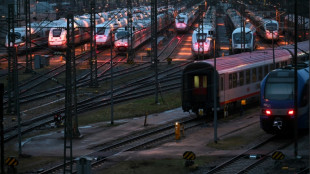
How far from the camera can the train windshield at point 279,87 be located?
23875 mm

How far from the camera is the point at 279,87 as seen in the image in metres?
24.1

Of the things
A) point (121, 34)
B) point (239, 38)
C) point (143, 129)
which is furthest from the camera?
point (121, 34)

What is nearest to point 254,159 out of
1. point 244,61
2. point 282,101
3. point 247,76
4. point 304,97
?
point 282,101

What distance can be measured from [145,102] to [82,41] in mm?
29607

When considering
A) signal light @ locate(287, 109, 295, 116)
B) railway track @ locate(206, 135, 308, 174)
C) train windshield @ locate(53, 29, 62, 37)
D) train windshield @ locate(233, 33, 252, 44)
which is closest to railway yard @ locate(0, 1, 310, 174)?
railway track @ locate(206, 135, 308, 174)

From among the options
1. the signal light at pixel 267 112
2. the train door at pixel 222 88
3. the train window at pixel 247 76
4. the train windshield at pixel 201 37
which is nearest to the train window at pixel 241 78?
the train window at pixel 247 76

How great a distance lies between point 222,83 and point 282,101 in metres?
7.81

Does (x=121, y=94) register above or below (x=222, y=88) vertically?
below

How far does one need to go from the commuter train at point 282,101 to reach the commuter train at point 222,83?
6.09 meters

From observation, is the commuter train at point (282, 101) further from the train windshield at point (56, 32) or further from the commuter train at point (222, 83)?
the train windshield at point (56, 32)

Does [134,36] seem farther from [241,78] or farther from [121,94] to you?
[241,78]

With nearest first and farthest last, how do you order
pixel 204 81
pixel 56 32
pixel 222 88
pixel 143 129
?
pixel 143 129 < pixel 204 81 < pixel 222 88 < pixel 56 32

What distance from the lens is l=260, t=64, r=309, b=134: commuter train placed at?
77.7 ft

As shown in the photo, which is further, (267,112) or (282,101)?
(267,112)
